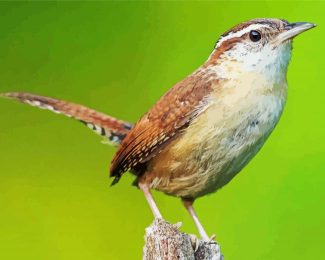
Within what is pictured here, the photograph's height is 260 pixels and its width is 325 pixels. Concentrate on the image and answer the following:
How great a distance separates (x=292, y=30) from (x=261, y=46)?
0.49 feet

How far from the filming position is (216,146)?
513 centimetres

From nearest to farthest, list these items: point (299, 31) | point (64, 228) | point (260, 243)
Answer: point (299, 31), point (260, 243), point (64, 228)

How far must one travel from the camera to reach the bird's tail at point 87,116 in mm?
5777

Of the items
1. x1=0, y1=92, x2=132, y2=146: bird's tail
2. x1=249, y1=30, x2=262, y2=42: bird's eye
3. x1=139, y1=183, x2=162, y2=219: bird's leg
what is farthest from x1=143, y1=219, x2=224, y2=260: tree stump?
x1=0, y1=92, x2=132, y2=146: bird's tail

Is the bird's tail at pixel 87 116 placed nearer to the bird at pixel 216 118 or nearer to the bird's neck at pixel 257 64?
the bird at pixel 216 118

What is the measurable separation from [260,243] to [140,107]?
980 mm

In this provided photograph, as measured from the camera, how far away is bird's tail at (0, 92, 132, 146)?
5.78m

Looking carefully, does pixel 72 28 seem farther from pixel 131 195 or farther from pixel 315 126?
pixel 315 126

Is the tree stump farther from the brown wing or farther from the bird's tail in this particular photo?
the bird's tail

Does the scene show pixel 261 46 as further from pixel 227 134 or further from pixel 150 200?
pixel 150 200

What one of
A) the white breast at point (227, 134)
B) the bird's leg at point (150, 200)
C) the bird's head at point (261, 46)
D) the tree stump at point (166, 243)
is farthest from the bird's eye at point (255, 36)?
the tree stump at point (166, 243)

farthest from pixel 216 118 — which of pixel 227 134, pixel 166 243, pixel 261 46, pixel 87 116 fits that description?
pixel 87 116

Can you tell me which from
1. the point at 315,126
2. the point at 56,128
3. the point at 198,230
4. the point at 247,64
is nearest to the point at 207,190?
the point at 198,230

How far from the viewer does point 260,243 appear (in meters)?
6.12
